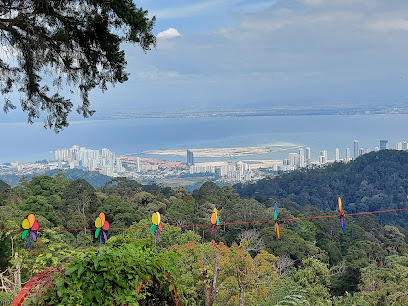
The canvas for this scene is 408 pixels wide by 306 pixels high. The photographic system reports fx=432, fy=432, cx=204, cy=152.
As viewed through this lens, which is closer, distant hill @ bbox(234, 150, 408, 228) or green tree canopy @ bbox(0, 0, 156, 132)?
green tree canopy @ bbox(0, 0, 156, 132)

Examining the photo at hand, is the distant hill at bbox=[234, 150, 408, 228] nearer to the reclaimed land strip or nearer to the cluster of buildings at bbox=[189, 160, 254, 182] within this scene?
the cluster of buildings at bbox=[189, 160, 254, 182]

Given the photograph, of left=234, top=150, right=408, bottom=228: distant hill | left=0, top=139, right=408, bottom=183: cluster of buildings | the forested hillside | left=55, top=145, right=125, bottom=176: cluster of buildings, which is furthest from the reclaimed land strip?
the forested hillside

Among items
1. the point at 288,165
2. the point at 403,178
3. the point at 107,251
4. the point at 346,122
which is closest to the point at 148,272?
the point at 107,251

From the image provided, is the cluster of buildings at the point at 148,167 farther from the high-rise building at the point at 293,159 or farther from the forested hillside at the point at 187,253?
the forested hillside at the point at 187,253

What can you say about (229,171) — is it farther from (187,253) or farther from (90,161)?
(187,253)

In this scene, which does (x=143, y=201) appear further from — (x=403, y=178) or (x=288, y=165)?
(x=288, y=165)

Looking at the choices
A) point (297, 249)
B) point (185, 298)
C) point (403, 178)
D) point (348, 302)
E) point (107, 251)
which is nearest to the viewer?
point (107, 251)

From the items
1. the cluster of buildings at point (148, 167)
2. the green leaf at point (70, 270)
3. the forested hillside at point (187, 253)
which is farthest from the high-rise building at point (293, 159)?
the green leaf at point (70, 270)
